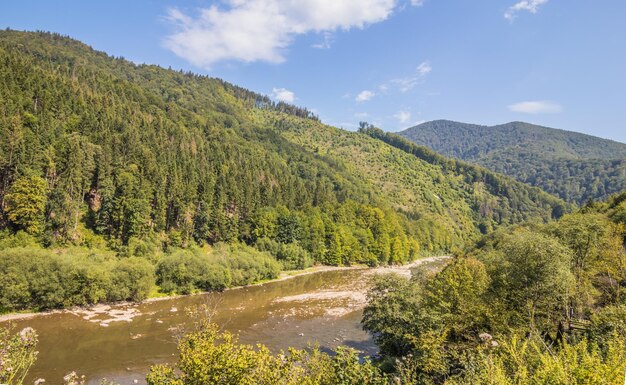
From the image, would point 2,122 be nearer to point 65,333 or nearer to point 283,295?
point 65,333

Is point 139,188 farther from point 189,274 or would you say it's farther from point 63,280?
point 63,280

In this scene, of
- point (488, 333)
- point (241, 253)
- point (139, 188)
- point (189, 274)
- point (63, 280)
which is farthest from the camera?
point (241, 253)

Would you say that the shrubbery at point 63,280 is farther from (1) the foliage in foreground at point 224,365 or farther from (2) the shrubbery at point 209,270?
(1) the foliage in foreground at point 224,365

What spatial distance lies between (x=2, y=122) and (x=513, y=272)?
10158 centimetres

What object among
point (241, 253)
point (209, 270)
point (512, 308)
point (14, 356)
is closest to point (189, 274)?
point (209, 270)

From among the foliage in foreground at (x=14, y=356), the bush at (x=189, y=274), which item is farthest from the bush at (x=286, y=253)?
the foliage in foreground at (x=14, y=356)

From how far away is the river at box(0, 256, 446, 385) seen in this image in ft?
128

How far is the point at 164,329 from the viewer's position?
51219 mm

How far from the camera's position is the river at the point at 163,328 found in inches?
1537

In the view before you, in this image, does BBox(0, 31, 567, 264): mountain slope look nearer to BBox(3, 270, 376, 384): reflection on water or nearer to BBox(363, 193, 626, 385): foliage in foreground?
BBox(3, 270, 376, 384): reflection on water

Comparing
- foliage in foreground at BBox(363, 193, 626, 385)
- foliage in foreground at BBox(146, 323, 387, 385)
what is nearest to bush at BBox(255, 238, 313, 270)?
foliage in foreground at BBox(363, 193, 626, 385)

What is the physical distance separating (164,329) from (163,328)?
1.92 feet

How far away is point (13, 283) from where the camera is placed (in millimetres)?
51812

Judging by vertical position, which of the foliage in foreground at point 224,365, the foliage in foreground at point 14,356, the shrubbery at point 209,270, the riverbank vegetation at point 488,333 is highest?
the foliage in foreground at point 14,356
